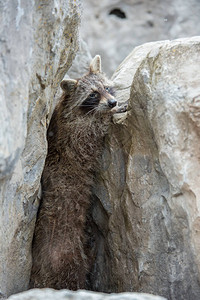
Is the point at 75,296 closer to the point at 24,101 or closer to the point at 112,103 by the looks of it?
the point at 24,101

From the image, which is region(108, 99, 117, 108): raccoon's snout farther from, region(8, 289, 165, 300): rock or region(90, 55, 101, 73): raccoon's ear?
region(8, 289, 165, 300): rock

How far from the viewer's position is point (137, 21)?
9.48m

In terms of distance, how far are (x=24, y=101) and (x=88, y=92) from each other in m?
2.44

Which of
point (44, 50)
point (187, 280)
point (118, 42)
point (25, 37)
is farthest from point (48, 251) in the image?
point (118, 42)

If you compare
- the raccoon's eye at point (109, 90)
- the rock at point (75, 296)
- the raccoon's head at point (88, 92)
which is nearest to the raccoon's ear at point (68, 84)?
the raccoon's head at point (88, 92)

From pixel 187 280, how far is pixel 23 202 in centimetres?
138

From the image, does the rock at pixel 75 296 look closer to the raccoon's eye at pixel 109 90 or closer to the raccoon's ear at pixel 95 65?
the raccoon's eye at pixel 109 90

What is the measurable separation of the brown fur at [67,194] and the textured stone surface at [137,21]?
4616 mm

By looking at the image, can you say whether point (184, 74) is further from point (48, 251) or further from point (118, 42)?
point (118, 42)

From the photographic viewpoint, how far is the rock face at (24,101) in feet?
8.90

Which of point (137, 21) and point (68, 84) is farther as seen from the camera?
point (137, 21)

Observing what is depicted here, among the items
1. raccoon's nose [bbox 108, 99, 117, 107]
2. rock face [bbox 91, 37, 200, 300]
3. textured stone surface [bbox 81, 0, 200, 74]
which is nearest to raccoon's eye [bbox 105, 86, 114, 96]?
raccoon's nose [bbox 108, 99, 117, 107]

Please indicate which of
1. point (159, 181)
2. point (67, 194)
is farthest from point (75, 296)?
point (67, 194)

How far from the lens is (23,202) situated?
3758mm
